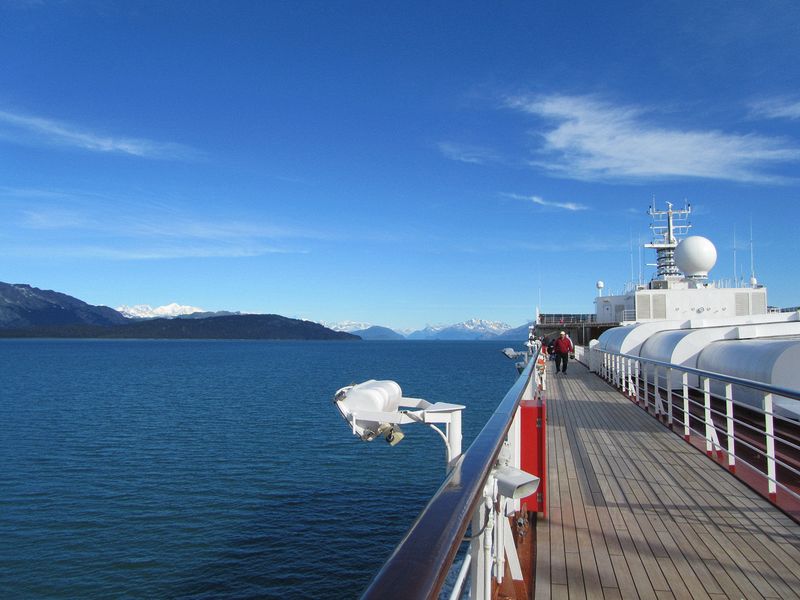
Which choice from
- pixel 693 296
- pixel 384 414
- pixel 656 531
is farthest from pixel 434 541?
pixel 693 296

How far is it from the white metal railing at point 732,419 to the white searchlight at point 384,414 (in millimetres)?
2559

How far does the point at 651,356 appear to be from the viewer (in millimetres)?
16906

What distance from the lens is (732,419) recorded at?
252 inches

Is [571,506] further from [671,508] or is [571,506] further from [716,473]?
[716,473]

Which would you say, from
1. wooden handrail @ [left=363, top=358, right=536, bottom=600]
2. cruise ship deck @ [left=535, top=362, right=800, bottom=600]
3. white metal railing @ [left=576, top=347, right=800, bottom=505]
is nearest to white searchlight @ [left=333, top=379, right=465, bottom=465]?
cruise ship deck @ [left=535, top=362, right=800, bottom=600]

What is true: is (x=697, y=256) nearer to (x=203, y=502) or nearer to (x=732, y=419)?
(x=203, y=502)

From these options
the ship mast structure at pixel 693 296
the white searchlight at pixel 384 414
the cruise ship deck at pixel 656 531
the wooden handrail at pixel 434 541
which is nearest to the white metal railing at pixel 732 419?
the cruise ship deck at pixel 656 531

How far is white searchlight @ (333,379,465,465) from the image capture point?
17.3 ft

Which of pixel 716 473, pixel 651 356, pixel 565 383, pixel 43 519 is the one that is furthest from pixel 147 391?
pixel 716 473

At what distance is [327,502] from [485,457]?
12410 millimetres

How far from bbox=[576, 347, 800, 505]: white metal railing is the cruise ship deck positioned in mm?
313

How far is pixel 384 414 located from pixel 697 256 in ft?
130

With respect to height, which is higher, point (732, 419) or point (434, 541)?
point (434, 541)

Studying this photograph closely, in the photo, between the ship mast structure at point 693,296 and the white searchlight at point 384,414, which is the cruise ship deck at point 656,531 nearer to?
the white searchlight at point 384,414
